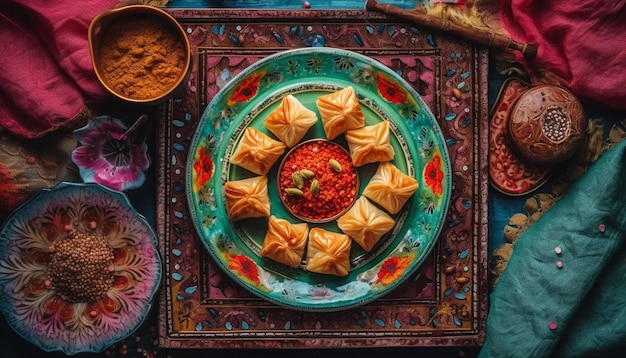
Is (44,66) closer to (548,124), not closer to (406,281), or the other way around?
(406,281)

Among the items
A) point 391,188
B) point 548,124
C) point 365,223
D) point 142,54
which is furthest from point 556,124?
point 142,54

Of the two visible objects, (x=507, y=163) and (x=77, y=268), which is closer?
(x=77, y=268)

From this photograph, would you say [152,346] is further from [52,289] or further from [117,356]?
[52,289]

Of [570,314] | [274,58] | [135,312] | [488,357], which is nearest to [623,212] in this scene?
[570,314]

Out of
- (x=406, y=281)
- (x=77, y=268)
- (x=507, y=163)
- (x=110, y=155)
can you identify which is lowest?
(x=406, y=281)

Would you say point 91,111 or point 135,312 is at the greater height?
point 91,111

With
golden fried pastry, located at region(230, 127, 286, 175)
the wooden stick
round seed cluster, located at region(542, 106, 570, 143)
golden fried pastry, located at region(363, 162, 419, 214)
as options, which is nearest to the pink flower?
golden fried pastry, located at region(230, 127, 286, 175)
